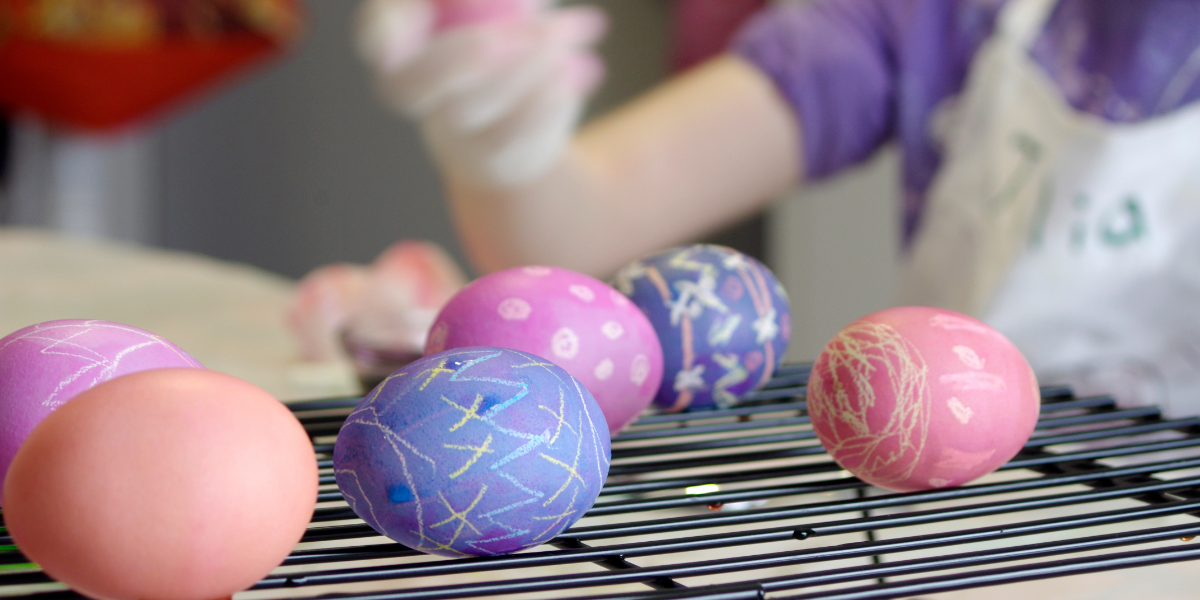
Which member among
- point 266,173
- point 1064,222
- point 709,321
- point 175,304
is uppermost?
point 266,173

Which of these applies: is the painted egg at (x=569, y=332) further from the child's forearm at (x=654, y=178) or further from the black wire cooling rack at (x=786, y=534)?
the child's forearm at (x=654, y=178)

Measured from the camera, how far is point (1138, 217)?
30.6 inches

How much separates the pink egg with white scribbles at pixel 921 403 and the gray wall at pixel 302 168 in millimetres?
3027

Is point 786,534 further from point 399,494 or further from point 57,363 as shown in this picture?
point 57,363

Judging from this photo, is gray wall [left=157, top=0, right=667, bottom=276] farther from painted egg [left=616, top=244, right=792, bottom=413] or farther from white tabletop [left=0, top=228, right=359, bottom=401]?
painted egg [left=616, top=244, right=792, bottom=413]

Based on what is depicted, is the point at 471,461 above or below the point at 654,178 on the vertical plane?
below

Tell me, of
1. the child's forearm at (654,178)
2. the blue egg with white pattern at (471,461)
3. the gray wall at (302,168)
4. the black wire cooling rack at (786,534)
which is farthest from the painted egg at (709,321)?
the gray wall at (302,168)

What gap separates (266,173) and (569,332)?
3.27 metres

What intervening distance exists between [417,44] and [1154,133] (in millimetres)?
670

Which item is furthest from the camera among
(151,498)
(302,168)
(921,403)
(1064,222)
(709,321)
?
(302,168)

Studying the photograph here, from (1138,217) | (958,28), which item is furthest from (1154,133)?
(958,28)

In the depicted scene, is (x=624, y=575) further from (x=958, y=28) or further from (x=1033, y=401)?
(x=958, y=28)

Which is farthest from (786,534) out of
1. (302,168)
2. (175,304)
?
(302,168)

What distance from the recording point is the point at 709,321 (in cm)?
49
